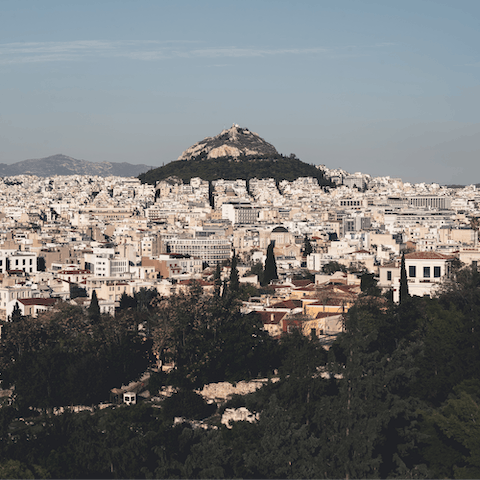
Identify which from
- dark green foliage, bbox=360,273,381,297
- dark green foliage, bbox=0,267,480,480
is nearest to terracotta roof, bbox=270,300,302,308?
dark green foliage, bbox=360,273,381,297

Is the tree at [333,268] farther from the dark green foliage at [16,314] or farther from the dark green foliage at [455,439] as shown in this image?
the dark green foliage at [455,439]

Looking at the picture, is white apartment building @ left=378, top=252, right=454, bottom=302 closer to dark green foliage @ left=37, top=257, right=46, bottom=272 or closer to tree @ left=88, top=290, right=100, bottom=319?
tree @ left=88, top=290, right=100, bottom=319

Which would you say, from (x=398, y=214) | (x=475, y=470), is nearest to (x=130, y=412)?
(x=475, y=470)

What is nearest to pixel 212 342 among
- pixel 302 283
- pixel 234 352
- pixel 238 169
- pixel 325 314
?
pixel 234 352

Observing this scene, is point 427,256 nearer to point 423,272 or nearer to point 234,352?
point 423,272

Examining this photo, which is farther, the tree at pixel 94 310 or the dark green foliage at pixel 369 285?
the tree at pixel 94 310

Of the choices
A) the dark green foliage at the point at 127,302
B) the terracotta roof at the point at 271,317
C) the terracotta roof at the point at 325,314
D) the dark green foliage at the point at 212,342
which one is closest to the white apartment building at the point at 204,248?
the dark green foliage at the point at 127,302

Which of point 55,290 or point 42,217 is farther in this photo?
point 42,217

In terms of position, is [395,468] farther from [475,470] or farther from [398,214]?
[398,214]
